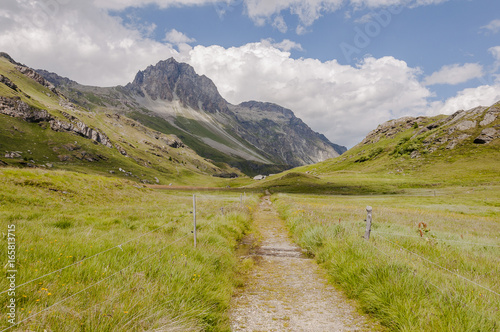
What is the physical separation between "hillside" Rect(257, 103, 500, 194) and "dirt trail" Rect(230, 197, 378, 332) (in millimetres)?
75496

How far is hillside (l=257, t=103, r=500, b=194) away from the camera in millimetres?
90000

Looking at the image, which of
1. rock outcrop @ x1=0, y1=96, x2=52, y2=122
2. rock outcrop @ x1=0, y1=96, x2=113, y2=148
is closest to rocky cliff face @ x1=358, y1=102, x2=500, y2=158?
rock outcrop @ x1=0, y1=96, x2=113, y2=148

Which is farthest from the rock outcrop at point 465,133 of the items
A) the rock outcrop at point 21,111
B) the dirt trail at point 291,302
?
the rock outcrop at point 21,111

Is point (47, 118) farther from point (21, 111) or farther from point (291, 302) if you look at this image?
point (291, 302)

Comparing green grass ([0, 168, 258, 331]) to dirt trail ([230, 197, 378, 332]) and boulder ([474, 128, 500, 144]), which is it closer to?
dirt trail ([230, 197, 378, 332])

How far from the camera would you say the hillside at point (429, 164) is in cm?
9000

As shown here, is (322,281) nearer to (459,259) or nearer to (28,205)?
(459,259)

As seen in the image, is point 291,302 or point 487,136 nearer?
point 291,302

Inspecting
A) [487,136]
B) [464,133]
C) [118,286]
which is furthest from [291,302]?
[464,133]

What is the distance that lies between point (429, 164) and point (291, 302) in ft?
498

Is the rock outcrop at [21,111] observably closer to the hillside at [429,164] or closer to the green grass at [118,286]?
the hillside at [429,164]

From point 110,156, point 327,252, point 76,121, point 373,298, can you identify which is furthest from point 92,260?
point 76,121

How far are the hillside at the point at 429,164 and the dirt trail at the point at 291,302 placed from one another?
7550cm

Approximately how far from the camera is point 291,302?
273 inches
